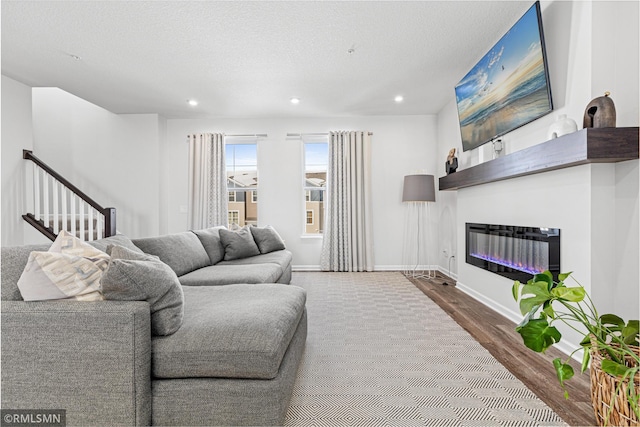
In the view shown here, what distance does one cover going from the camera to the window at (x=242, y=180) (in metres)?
5.84

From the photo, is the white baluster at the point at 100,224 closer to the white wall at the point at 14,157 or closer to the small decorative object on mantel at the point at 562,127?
the white wall at the point at 14,157

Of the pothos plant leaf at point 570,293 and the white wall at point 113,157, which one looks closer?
the pothos plant leaf at point 570,293

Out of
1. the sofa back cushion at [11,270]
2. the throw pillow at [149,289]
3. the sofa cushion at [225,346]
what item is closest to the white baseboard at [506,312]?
the sofa cushion at [225,346]

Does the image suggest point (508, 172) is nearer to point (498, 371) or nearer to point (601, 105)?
point (601, 105)

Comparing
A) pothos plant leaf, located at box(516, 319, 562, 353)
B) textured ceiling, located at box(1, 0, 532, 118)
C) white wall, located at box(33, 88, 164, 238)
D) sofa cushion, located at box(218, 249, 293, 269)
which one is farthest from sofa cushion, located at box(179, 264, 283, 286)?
white wall, located at box(33, 88, 164, 238)

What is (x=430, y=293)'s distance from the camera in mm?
4051

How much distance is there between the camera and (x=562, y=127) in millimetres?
2209

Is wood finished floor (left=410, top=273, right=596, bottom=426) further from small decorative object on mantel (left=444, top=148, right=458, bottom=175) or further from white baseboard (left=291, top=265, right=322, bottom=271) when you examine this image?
white baseboard (left=291, top=265, right=322, bottom=271)

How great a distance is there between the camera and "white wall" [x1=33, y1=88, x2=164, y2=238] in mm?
5480

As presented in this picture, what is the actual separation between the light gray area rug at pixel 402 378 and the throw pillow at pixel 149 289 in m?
0.76

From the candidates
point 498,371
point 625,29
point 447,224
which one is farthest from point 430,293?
point 625,29

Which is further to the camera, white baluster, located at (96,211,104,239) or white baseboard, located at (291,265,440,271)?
white baseboard, located at (291,265,440,271)

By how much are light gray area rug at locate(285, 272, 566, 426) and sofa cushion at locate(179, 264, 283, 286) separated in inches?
22.9

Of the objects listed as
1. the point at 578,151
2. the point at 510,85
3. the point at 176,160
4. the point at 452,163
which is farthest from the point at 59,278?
the point at 176,160
